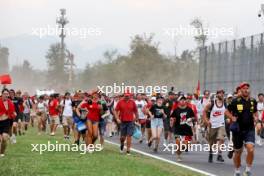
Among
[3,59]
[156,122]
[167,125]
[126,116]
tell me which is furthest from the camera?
[3,59]

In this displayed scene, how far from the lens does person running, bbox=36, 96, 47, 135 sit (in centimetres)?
3569

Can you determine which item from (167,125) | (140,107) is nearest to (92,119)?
(167,125)

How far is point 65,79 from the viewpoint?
11512cm

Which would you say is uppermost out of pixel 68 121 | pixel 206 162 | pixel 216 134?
pixel 68 121

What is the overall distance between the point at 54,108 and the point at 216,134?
14.2 m

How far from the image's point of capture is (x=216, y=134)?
20453mm

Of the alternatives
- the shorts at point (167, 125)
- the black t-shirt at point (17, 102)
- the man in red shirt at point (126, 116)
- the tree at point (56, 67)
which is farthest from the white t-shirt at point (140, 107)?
the tree at point (56, 67)

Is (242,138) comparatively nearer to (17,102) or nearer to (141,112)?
(17,102)

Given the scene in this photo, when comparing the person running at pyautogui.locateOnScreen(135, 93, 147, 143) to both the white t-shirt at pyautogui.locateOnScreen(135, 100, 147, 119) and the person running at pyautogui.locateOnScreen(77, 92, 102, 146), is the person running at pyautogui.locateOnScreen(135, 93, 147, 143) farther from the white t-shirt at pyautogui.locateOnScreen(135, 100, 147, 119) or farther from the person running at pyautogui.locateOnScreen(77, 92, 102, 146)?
the person running at pyautogui.locateOnScreen(77, 92, 102, 146)

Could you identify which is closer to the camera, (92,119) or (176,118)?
(176,118)

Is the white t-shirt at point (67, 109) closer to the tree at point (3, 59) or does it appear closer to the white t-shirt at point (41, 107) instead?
the white t-shirt at point (41, 107)

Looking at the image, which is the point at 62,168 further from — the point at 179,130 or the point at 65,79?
the point at 65,79

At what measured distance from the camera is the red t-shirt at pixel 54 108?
3309 cm

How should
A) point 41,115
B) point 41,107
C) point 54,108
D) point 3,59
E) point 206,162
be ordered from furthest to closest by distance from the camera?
1. point 3,59
2. point 41,107
3. point 41,115
4. point 54,108
5. point 206,162
